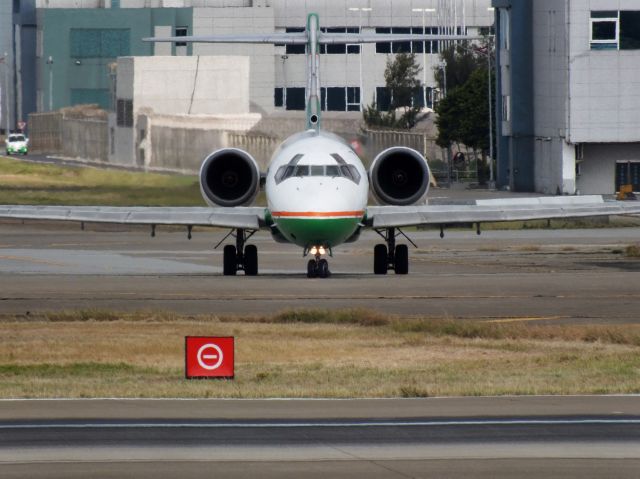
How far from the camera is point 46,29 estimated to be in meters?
134

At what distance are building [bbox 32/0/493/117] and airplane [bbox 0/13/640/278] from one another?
7724 cm

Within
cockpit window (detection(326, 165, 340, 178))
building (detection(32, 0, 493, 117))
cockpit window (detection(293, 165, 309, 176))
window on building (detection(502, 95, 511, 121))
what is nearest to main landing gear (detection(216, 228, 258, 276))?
cockpit window (detection(293, 165, 309, 176))

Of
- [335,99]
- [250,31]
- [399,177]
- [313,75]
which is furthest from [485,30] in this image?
[399,177]

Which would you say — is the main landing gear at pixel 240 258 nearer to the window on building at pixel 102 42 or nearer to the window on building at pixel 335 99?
the window on building at pixel 335 99

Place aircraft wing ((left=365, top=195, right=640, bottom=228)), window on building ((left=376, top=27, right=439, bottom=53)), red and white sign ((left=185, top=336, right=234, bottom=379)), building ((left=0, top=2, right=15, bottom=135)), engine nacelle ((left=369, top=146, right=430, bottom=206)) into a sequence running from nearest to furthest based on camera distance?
red and white sign ((left=185, top=336, right=234, bottom=379))
aircraft wing ((left=365, top=195, right=640, bottom=228))
engine nacelle ((left=369, top=146, right=430, bottom=206))
window on building ((left=376, top=27, right=439, bottom=53))
building ((left=0, top=2, right=15, bottom=135))

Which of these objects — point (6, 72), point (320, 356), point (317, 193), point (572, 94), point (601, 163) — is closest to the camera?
point (320, 356)

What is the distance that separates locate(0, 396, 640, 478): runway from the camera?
13703 mm

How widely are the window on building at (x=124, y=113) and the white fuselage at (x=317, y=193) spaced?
2228 inches

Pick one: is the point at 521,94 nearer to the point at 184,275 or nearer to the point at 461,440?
the point at 184,275

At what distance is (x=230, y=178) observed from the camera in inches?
1512

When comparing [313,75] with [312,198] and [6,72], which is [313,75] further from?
[6,72]

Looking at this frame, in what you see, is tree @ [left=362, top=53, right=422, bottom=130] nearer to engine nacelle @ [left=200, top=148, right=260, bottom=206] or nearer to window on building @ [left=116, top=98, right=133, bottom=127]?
window on building @ [left=116, top=98, right=133, bottom=127]

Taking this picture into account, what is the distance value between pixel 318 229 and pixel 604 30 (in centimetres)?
4387

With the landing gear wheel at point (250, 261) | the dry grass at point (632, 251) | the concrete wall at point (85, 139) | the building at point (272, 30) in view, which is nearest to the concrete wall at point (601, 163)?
the dry grass at point (632, 251)
